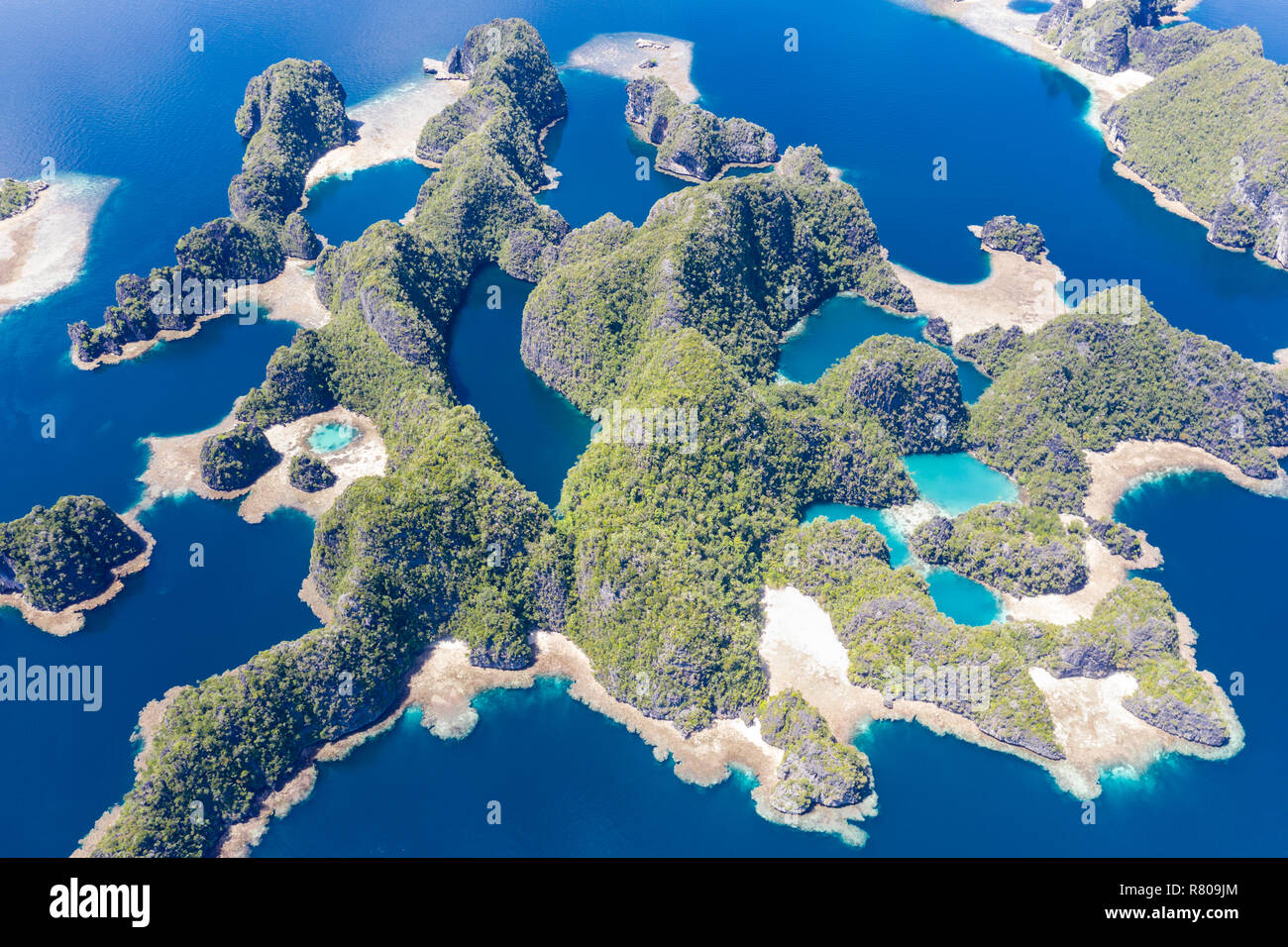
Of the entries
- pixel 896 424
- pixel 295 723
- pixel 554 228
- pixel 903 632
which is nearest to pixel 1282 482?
pixel 896 424

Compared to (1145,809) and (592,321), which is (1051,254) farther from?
(1145,809)

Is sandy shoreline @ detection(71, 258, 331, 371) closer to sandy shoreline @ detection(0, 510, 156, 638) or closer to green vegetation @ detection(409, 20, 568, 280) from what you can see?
green vegetation @ detection(409, 20, 568, 280)

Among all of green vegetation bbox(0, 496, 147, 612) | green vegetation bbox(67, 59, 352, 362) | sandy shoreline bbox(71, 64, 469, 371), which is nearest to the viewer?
green vegetation bbox(0, 496, 147, 612)

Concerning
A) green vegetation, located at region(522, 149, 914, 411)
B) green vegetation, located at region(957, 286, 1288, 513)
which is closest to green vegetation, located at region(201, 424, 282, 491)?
green vegetation, located at region(522, 149, 914, 411)

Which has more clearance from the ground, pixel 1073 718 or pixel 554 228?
pixel 554 228


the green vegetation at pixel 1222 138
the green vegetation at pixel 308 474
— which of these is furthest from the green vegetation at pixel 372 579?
the green vegetation at pixel 1222 138

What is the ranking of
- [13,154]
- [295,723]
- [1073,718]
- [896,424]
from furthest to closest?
1. [13,154]
2. [896,424]
3. [1073,718]
4. [295,723]
